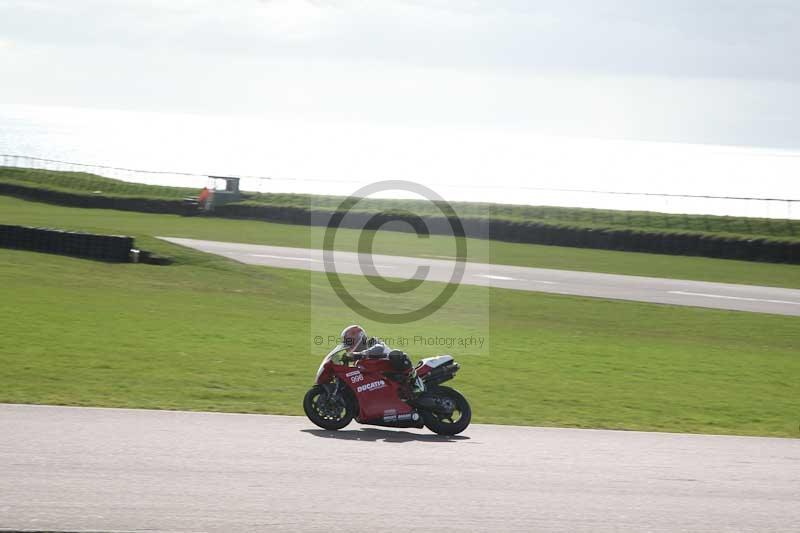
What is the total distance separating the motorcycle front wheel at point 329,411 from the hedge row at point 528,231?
3314 cm

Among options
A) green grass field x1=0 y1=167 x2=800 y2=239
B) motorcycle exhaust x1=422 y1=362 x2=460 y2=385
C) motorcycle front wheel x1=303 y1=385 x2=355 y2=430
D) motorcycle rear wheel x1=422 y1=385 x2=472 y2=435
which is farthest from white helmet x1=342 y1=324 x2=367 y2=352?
green grass field x1=0 y1=167 x2=800 y2=239

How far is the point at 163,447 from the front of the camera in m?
8.80

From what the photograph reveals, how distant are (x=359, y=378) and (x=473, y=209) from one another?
45.2 metres

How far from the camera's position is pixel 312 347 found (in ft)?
57.5

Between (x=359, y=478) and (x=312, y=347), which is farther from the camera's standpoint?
(x=312, y=347)

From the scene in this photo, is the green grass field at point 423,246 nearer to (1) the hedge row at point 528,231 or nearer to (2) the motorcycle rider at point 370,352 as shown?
(1) the hedge row at point 528,231

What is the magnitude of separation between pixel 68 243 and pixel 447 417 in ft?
62.7

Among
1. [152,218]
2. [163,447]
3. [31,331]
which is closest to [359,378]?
[163,447]

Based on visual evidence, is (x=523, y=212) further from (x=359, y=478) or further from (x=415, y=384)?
(x=359, y=478)

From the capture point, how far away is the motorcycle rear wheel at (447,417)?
1048 cm

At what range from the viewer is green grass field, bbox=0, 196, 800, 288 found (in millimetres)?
35375

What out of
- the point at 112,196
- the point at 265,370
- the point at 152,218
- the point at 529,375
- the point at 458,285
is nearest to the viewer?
the point at 265,370

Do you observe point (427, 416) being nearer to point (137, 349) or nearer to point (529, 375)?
point (529, 375)

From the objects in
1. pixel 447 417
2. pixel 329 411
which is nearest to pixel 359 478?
pixel 329 411
